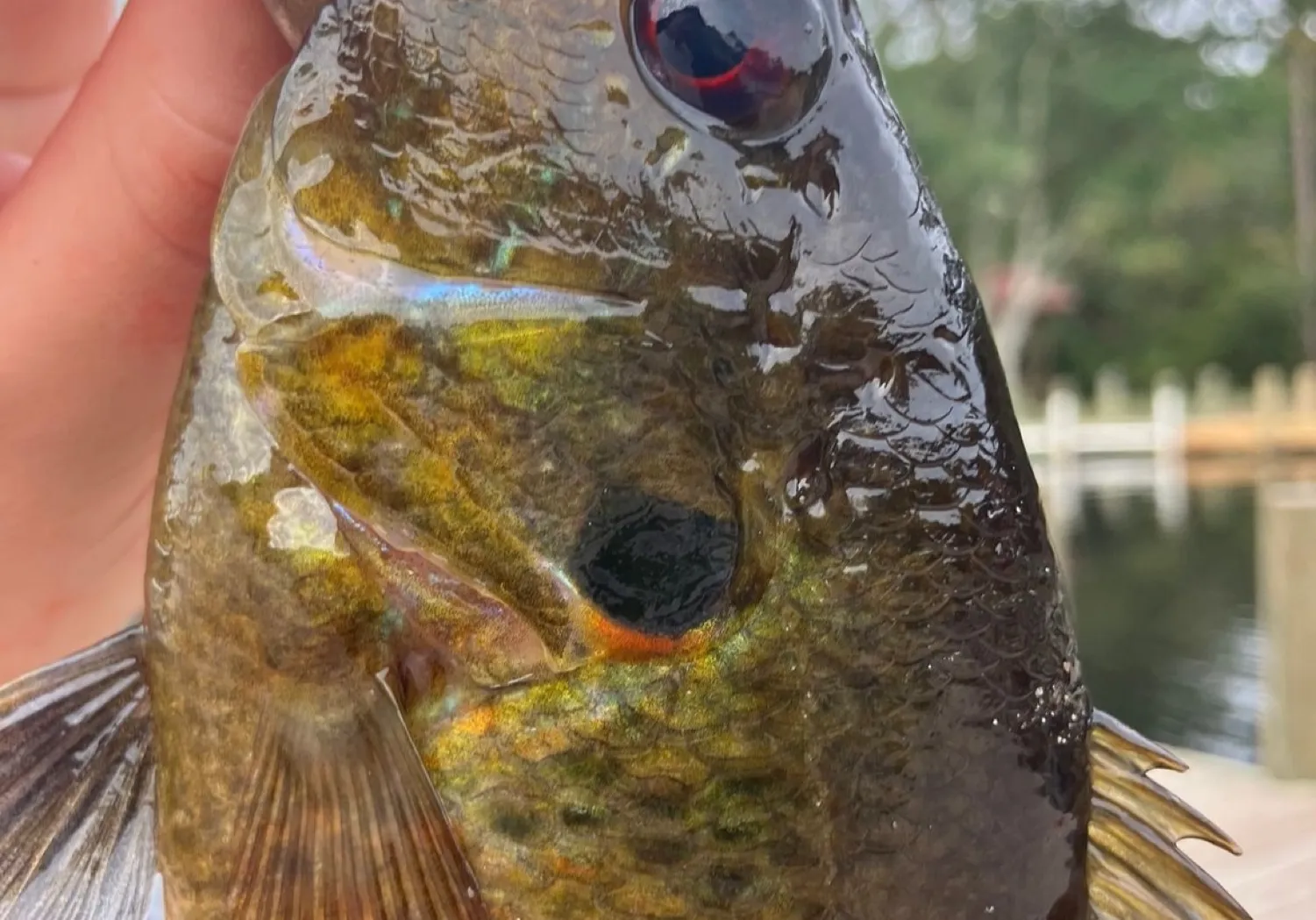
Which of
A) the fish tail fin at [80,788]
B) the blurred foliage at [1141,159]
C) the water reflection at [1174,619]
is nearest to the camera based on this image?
the fish tail fin at [80,788]

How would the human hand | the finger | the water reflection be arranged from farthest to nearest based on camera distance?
the water reflection < the finger < the human hand

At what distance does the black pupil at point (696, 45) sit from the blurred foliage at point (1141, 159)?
22435 millimetres

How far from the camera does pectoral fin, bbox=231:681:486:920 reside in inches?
34.3

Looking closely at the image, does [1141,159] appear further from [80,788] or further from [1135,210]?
[80,788]

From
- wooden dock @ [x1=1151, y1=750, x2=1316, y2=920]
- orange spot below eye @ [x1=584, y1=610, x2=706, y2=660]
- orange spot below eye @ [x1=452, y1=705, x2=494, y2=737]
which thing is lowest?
wooden dock @ [x1=1151, y1=750, x2=1316, y2=920]

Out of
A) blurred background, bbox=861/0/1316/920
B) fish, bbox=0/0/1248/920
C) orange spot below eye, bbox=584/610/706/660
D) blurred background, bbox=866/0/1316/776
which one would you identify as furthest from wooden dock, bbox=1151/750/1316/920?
blurred background, bbox=866/0/1316/776

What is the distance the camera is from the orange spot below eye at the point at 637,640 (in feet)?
2.76

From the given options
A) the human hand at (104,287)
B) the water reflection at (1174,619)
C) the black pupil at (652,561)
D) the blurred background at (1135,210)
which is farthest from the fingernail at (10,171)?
the blurred background at (1135,210)

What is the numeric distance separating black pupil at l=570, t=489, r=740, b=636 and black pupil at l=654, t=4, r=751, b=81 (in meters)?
0.31

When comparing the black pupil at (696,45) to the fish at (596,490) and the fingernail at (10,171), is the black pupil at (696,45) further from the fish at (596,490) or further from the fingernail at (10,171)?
the fingernail at (10,171)

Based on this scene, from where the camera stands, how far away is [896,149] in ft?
2.84

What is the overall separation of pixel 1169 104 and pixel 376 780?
26465 mm

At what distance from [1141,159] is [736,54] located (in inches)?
1022

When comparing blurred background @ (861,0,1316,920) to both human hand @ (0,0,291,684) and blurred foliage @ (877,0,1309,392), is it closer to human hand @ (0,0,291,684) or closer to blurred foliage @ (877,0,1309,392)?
blurred foliage @ (877,0,1309,392)
